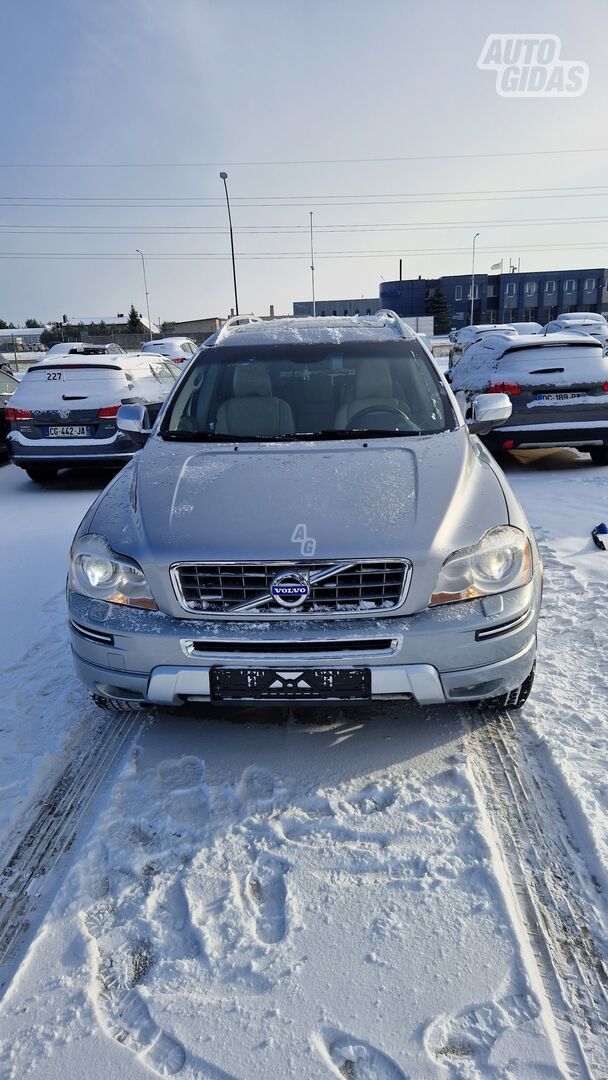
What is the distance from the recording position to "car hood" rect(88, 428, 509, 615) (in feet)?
8.36

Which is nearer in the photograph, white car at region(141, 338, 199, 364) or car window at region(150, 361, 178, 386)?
car window at region(150, 361, 178, 386)

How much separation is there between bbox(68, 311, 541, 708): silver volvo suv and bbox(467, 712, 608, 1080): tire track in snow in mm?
269

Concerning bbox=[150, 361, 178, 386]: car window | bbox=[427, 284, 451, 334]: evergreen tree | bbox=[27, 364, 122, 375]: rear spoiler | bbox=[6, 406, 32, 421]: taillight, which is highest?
bbox=[27, 364, 122, 375]: rear spoiler

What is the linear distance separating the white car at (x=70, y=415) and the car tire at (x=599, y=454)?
554 centimetres

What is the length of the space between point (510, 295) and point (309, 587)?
84746mm

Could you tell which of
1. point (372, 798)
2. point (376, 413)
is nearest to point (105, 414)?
point (376, 413)

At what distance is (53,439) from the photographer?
8102 mm

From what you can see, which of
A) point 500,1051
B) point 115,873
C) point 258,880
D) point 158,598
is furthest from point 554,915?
point 158,598

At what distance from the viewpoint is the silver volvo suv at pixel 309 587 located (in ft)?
8.26

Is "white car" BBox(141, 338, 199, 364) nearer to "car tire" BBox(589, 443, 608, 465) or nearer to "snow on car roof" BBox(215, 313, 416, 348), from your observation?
"car tire" BBox(589, 443, 608, 465)

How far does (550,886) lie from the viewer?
7.08ft

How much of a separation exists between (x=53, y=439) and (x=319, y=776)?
654cm

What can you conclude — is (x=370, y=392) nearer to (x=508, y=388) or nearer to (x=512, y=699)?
(x=512, y=699)

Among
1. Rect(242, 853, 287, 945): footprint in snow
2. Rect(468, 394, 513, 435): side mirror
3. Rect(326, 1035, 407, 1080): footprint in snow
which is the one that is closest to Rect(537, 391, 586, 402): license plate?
Rect(468, 394, 513, 435): side mirror
